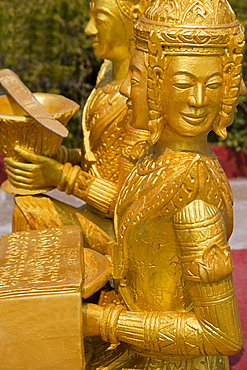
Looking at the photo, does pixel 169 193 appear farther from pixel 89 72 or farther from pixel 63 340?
pixel 89 72

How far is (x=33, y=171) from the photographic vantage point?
286cm

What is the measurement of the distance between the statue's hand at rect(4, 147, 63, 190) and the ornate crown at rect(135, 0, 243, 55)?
3.39ft

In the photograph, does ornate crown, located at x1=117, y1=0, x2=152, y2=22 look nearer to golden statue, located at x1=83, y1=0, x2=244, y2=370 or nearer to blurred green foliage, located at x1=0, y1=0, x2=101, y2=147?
golden statue, located at x1=83, y1=0, x2=244, y2=370

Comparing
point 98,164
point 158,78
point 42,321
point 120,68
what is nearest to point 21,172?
point 98,164

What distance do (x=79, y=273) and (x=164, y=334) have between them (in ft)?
1.11

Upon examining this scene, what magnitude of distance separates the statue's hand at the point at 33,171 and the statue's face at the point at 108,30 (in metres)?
0.54

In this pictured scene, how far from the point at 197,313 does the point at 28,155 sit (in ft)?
3.74

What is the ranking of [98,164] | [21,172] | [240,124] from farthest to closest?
[240,124]
[98,164]
[21,172]

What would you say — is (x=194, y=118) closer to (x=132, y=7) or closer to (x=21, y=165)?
(x=132, y=7)

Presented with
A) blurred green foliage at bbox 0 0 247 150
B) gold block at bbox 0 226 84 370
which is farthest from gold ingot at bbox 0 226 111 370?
blurred green foliage at bbox 0 0 247 150

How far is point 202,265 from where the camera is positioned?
200cm

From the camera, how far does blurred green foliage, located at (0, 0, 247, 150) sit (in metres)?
6.56

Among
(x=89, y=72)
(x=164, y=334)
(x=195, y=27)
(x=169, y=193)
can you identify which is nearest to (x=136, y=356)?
(x=164, y=334)

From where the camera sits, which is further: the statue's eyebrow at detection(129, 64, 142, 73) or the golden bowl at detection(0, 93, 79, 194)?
the golden bowl at detection(0, 93, 79, 194)
